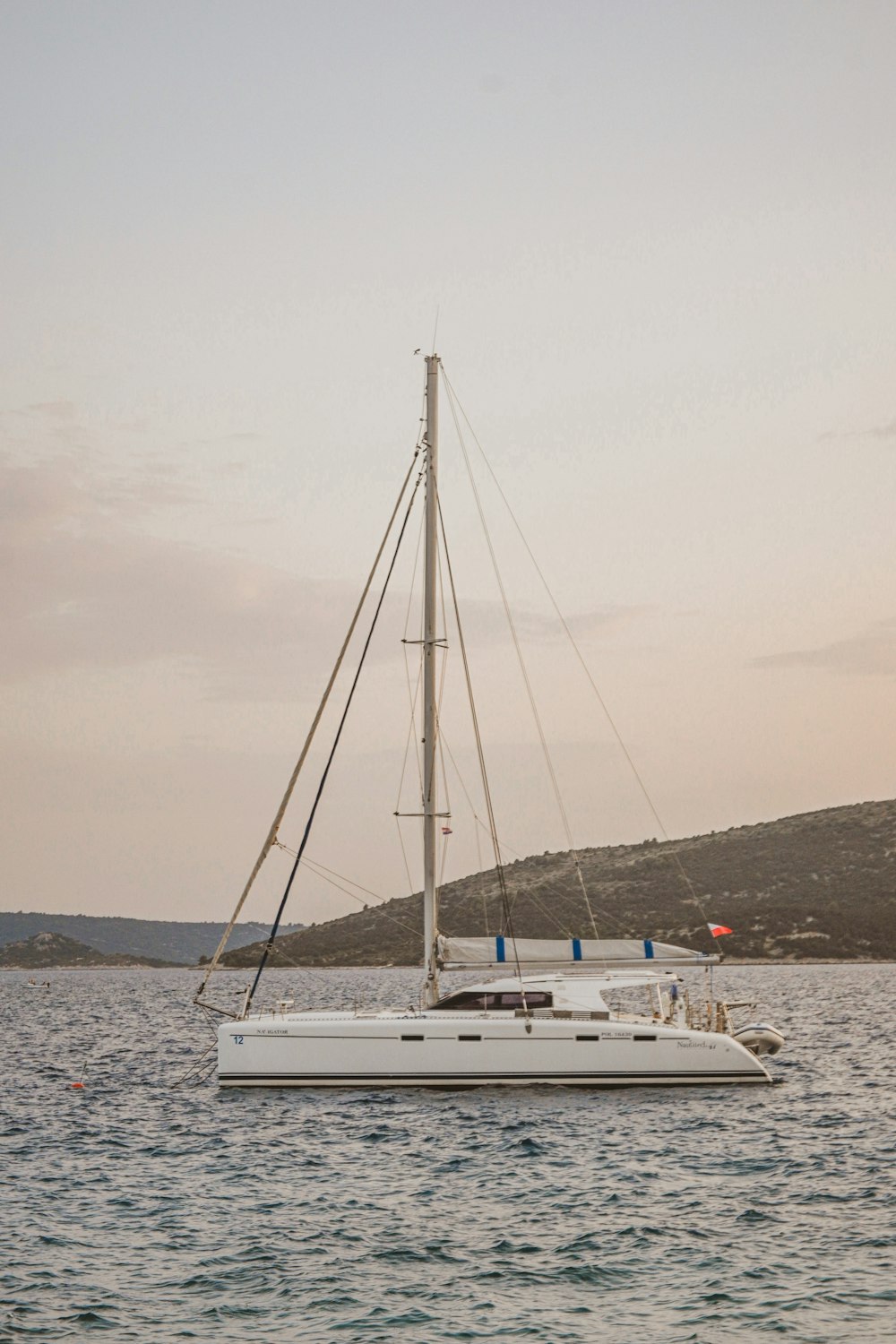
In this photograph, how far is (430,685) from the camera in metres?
34.9

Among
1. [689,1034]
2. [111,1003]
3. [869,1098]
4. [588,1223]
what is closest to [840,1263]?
[588,1223]

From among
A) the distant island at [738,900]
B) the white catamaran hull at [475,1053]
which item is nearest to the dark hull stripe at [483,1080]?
the white catamaran hull at [475,1053]

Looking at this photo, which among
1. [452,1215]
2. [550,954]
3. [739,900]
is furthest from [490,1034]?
[739,900]

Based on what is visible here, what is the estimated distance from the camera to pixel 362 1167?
24.8 m

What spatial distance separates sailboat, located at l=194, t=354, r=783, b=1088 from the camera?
31.6 meters

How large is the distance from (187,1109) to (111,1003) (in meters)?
76.3

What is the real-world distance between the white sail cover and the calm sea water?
10.1 feet

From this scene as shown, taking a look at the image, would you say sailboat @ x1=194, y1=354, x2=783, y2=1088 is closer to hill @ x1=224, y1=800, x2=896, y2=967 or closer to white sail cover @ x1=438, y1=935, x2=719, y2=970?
white sail cover @ x1=438, y1=935, x2=719, y2=970

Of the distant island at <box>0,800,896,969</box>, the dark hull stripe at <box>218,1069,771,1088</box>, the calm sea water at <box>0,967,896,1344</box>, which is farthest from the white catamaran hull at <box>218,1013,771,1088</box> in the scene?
the distant island at <box>0,800,896,969</box>

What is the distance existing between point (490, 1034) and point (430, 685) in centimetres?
862

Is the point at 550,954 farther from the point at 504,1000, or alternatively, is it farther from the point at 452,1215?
the point at 452,1215

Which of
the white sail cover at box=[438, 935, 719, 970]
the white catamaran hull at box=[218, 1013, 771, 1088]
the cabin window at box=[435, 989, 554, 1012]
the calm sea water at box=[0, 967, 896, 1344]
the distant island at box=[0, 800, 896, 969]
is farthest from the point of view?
the distant island at box=[0, 800, 896, 969]

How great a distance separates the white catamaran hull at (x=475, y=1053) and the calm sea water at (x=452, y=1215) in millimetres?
603

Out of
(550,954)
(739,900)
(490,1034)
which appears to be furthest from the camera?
(739,900)
